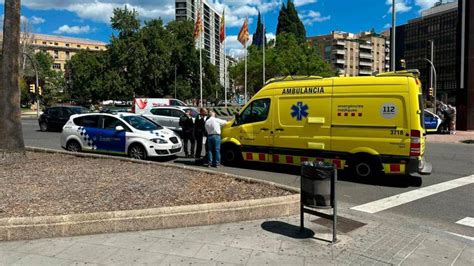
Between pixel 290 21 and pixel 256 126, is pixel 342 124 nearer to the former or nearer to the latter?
pixel 256 126

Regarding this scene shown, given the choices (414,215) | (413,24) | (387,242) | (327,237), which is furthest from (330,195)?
(413,24)

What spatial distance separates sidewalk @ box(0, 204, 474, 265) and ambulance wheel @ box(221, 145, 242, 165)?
6.16 metres

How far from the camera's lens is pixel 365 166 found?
32.3 feet

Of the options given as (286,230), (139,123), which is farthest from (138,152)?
(286,230)

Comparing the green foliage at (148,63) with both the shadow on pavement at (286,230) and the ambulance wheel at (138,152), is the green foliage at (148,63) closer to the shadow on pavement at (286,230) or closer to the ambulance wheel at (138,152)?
the ambulance wheel at (138,152)

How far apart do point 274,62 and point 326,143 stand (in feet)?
163

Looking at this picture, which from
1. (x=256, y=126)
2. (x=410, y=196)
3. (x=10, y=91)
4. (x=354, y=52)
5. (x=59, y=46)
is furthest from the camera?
(x=59, y=46)

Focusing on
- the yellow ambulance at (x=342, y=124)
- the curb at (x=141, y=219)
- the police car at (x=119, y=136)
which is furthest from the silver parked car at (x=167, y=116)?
the curb at (x=141, y=219)

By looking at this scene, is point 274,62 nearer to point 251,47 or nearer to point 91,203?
point 251,47

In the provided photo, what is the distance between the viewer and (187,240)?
204 inches

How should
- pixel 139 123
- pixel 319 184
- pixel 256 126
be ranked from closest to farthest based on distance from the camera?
pixel 319 184 < pixel 256 126 < pixel 139 123

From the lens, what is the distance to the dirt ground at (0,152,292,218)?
242 inches

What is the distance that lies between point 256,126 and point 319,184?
20.8 ft

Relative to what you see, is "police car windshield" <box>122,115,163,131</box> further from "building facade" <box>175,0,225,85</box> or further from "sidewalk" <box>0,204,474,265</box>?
"building facade" <box>175,0,225,85</box>
